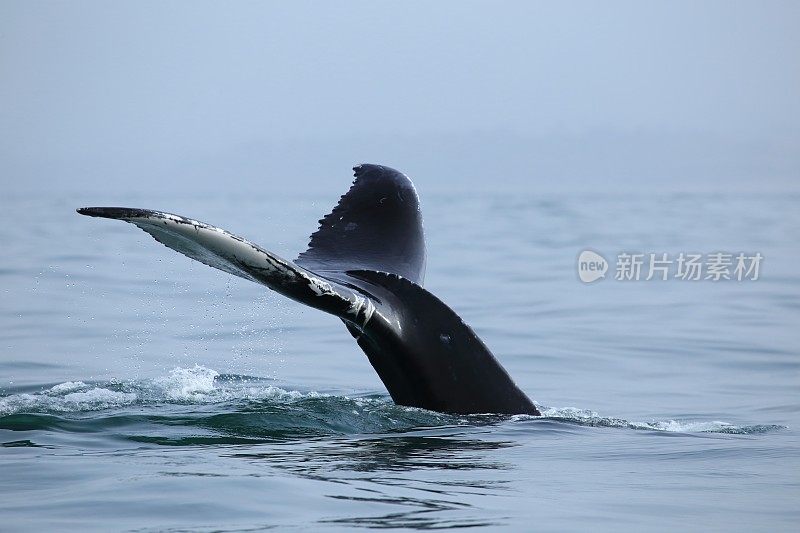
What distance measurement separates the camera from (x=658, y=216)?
48.2m

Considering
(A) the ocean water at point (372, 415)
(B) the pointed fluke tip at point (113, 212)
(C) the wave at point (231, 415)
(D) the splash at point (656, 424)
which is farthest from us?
(D) the splash at point (656, 424)

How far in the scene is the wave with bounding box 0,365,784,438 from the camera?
24.6 ft

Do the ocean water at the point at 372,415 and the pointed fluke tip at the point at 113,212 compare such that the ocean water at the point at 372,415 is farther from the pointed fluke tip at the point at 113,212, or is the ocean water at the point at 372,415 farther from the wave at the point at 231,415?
the pointed fluke tip at the point at 113,212

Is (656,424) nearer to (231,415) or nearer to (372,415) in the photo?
(372,415)

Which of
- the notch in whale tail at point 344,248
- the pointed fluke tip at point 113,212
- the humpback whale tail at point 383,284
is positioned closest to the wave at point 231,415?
the humpback whale tail at point 383,284

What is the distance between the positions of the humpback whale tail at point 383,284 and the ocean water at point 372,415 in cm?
24

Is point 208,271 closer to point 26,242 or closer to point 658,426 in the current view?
point 26,242

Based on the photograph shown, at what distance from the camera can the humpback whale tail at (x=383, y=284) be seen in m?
6.15

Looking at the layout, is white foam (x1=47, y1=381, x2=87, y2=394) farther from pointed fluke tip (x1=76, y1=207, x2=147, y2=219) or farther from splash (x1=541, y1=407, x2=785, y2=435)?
pointed fluke tip (x1=76, y1=207, x2=147, y2=219)

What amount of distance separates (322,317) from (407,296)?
9831 mm

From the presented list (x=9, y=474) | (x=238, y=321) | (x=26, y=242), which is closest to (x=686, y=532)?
(x=9, y=474)

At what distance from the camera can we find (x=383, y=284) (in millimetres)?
6938

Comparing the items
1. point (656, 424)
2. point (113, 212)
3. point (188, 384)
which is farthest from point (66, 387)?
point (113, 212)

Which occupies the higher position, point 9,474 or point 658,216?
point 658,216
